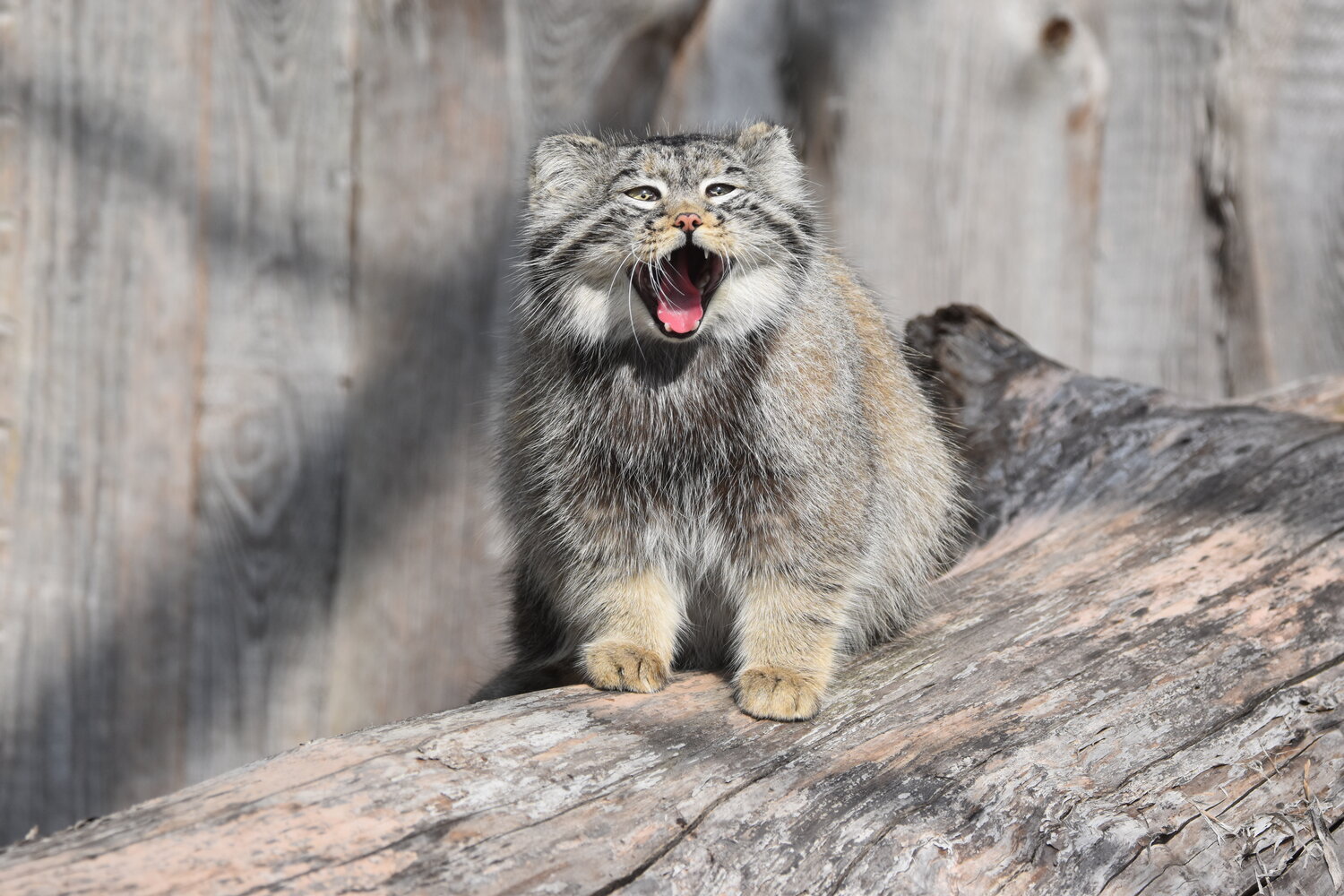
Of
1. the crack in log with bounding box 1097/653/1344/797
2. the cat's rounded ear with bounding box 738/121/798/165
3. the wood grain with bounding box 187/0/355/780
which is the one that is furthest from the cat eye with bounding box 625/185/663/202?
the crack in log with bounding box 1097/653/1344/797

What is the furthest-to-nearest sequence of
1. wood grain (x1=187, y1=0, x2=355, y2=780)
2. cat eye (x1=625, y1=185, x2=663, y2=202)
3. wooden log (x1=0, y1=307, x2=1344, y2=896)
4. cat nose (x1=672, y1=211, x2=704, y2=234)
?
Result: wood grain (x1=187, y1=0, x2=355, y2=780) < cat eye (x1=625, y1=185, x2=663, y2=202) < cat nose (x1=672, y1=211, x2=704, y2=234) < wooden log (x1=0, y1=307, x2=1344, y2=896)

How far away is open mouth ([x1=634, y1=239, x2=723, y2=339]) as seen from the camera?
304 cm

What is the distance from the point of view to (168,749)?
4.37m

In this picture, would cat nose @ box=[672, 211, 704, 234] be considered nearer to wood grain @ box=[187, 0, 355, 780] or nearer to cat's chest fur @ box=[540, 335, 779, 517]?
cat's chest fur @ box=[540, 335, 779, 517]

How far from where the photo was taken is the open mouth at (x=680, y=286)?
3.04 m

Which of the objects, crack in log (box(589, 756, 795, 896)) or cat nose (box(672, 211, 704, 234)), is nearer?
crack in log (box(589, 756, 795, 896))

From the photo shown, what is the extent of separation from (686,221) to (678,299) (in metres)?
0.25

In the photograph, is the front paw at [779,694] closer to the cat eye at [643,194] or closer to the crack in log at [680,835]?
the crack in log at [680,835]

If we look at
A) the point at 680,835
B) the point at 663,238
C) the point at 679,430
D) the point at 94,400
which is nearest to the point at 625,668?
the point at 679,430

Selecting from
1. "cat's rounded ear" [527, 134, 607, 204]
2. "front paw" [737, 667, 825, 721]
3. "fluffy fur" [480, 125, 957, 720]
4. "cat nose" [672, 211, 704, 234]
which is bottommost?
"front paw" [737, 667, 825, 721]

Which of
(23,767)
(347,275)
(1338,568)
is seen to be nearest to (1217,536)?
(1338,568)

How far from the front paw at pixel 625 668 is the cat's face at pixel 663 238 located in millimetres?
853

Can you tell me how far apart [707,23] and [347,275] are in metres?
1.74

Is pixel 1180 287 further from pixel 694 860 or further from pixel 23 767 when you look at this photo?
pixel 23 767
